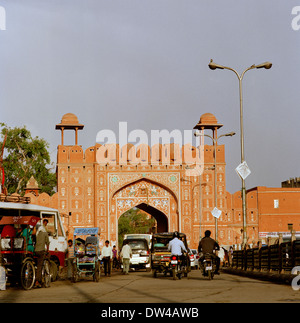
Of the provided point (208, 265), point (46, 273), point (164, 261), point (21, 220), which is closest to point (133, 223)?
point (164, 261)

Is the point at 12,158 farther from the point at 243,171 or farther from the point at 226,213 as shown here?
the point at 243,171

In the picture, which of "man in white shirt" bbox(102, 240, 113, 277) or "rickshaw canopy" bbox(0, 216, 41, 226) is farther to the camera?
"man in white shirt" bbox(102, 240, 113, 277)

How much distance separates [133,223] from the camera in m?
88.1

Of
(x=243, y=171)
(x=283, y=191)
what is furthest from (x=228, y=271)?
(x=283, y=191)

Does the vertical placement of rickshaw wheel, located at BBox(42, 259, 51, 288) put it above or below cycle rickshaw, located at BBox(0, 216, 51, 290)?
below

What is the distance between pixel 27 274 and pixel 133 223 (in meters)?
74.8

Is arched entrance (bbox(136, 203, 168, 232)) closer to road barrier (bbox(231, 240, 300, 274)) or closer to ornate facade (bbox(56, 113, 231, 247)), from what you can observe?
ornate facade (bbox(56, 113, 231, 247))

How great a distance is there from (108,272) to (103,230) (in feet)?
77.1

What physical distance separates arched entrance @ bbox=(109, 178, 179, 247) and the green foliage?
29.0 m

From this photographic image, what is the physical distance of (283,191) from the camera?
49688mm

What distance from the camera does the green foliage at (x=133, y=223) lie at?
7623cm

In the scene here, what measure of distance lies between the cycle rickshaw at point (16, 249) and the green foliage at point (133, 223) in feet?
197

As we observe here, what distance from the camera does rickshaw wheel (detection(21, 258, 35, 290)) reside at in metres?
13.4

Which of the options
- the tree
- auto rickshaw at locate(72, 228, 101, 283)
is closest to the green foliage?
the tree
